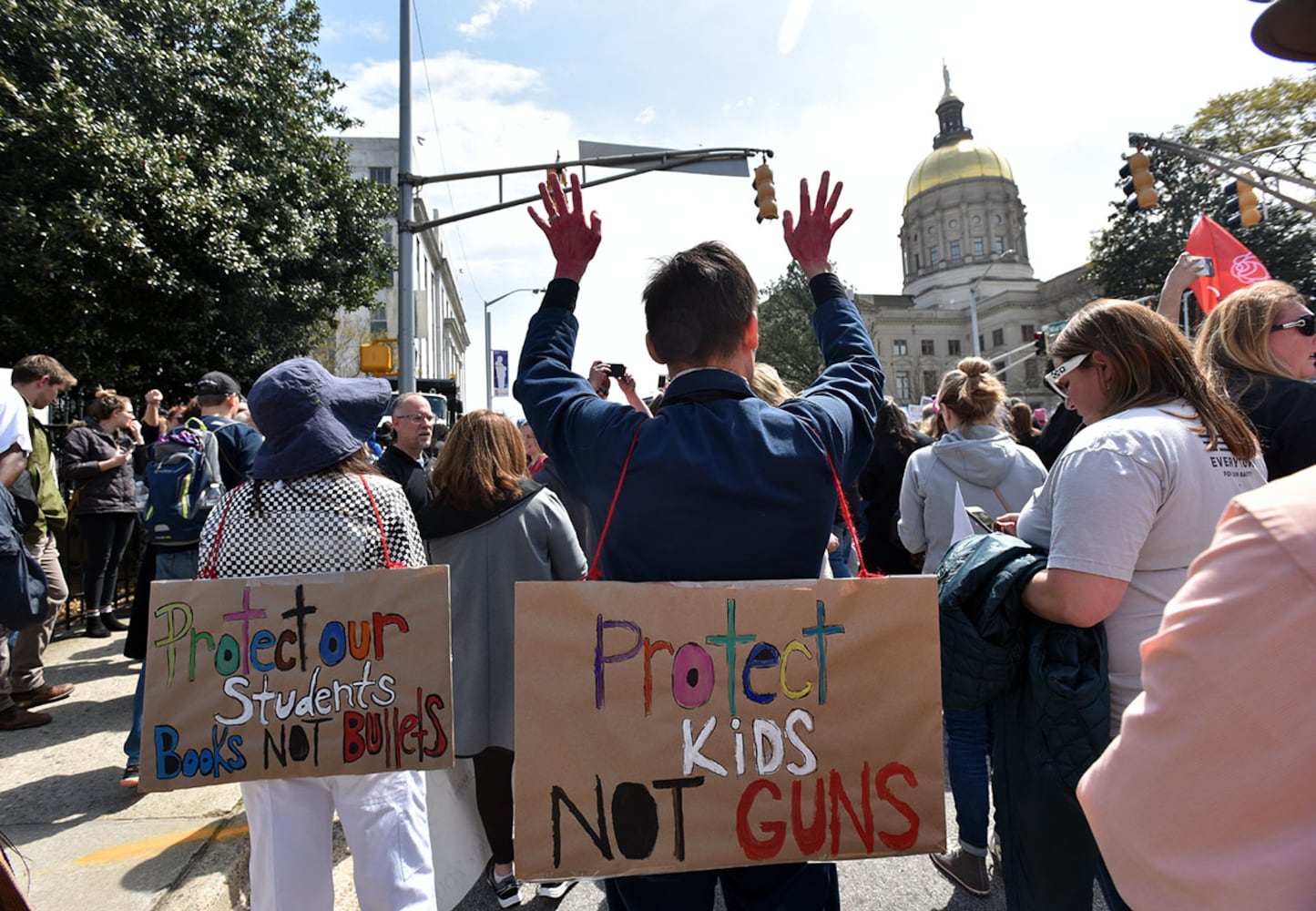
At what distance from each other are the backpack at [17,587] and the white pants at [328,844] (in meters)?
1.98

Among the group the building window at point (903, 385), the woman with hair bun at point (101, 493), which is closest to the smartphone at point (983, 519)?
the woman with hair bun at point (101, 493)

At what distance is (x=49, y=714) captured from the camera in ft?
17.1

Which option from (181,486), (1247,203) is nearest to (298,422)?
(181,486)

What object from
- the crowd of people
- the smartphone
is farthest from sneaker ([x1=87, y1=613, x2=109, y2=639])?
the smartphone

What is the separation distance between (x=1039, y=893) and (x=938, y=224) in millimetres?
92703

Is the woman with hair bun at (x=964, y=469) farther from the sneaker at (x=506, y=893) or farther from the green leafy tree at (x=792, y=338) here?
the green leafy tree at (x=792, y=338)

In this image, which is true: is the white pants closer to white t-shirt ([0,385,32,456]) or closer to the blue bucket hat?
the blue bucket hat

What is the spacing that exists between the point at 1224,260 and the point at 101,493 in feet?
31.2

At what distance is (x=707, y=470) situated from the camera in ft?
5.47

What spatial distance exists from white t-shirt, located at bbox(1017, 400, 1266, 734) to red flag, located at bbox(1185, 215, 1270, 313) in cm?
430

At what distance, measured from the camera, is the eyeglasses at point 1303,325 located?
2.80 m

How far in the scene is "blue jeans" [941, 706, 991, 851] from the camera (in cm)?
336

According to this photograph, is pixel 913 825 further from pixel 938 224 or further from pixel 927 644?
pixel 938 224

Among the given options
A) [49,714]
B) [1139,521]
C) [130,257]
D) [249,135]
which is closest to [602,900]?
[1139,521]
